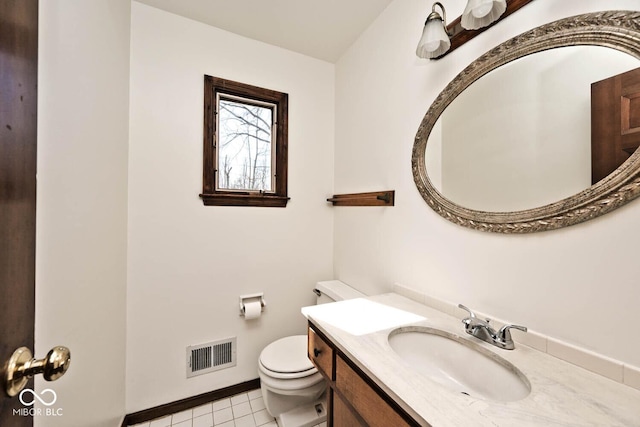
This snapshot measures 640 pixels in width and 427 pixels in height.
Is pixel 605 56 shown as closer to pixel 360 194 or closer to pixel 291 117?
pixel 360 194

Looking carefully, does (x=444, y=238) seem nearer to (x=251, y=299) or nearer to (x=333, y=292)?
(x=333, y=292)

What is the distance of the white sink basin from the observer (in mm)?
744

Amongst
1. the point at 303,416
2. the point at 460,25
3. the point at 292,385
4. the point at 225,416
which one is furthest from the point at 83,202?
the point at 460,25

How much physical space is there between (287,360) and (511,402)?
1163 mm

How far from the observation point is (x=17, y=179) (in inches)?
16.6

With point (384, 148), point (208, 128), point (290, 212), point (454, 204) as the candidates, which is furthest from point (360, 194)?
point (208, 128)

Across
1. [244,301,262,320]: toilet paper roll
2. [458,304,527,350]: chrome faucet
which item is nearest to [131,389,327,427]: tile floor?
[244,301,262,320]: toilet paper roll

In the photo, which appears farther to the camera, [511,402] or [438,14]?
[438,14]

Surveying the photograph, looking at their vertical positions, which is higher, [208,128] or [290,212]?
[208,128]

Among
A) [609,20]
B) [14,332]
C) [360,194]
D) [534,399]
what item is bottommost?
[534,399]

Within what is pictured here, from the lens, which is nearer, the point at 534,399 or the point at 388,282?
the point at 534,399

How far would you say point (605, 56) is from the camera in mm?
709

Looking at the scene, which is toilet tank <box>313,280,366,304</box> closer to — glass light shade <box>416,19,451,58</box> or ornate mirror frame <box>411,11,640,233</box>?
ornate mirror frame <box>411,11,640,233</box>

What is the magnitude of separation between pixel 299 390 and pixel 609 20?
193cm
